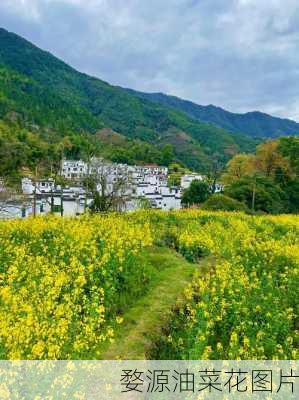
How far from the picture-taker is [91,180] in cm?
3028

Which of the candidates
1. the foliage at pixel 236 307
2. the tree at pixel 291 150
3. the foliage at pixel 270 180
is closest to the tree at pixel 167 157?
the foliage at pixel 270 180

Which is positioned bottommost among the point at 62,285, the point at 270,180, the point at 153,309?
the point at 153,309

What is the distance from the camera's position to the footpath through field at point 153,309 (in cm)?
686

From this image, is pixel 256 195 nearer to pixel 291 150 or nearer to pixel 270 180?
pixel 270 180

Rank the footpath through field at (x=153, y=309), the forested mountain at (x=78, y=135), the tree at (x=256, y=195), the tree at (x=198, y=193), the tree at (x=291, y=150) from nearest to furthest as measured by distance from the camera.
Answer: the footpath through field at (x=153, y=309)
the tree at (x=256, y=195)
the tree at (x=291, y=150)
the tree at (x=198, y=193)
the forested mountain at (x=78, y=135)

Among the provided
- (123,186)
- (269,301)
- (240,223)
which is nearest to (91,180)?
(123,186)

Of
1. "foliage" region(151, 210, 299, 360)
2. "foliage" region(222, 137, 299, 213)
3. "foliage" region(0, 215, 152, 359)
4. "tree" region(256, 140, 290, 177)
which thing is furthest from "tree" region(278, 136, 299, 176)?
"foliage" region(0, 215, 152, 359)

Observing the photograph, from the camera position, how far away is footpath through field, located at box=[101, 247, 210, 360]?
270 inches

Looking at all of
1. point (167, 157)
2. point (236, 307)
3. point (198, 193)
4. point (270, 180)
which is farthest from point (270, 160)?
point (167, 157)

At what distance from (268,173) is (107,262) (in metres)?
43.0

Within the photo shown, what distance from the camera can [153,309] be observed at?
27.8 feet

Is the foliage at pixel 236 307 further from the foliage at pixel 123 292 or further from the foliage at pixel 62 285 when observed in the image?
the foliage at pixel 62 285

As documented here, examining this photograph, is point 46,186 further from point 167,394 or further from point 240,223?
point 167,394

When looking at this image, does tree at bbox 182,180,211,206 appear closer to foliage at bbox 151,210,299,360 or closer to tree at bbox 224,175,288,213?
tree at bbox 224,175,288,213
